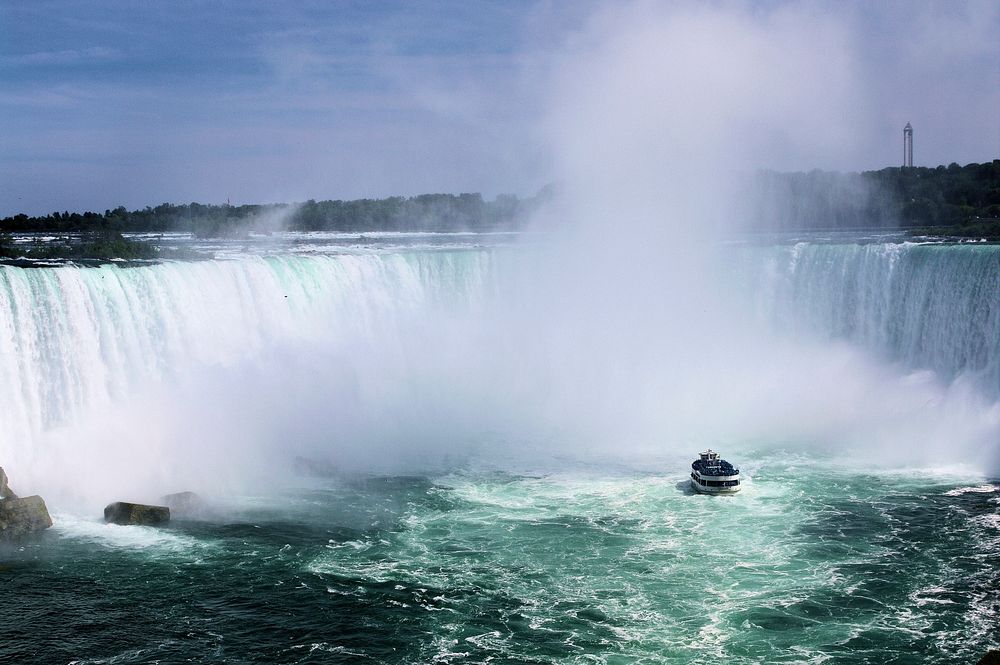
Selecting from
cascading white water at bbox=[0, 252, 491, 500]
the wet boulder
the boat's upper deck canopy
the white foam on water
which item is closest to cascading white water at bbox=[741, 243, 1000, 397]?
the boat's upper deck canopy

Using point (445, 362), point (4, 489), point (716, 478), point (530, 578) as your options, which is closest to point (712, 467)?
point (716, 478)

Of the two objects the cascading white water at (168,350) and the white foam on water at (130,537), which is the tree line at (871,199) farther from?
the white foam on water at (130,537)

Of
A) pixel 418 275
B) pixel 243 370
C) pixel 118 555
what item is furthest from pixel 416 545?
pixel 418 275

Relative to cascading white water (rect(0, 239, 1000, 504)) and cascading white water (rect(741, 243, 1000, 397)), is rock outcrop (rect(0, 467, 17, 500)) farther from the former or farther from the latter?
cascading white water (rect(741, 243, 1000, 397))

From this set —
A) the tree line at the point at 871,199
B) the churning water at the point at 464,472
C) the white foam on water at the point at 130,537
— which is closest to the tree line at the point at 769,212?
the tree line at the point at 871,199

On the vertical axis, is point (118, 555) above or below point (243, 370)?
below

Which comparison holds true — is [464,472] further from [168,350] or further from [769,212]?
[769,212]

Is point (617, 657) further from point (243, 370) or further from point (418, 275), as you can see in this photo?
point (418, 275)
